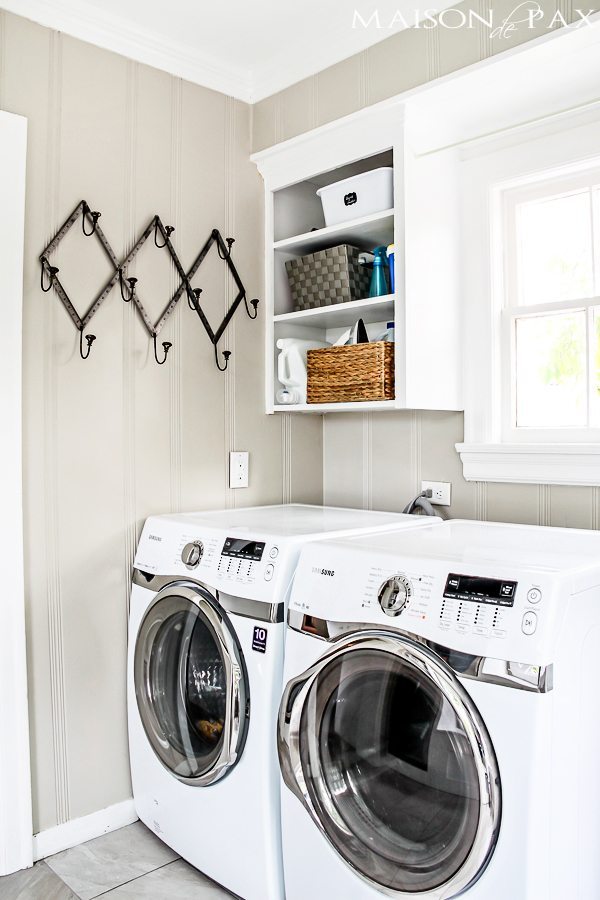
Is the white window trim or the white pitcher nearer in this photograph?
the white window trim

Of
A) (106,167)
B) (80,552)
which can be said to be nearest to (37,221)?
(106,167)

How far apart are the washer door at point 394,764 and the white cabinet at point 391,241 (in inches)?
36.5

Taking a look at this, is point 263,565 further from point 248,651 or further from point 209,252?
point 209,252

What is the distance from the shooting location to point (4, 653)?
79.4 inches

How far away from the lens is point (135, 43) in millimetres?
2305

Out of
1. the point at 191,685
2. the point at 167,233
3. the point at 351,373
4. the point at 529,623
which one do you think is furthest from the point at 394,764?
the point at 167,233

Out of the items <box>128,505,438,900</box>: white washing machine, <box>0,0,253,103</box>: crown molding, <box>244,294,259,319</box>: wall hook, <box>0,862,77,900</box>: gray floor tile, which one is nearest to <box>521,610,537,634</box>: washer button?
<box>128,505,438,900</box>: white washing machine

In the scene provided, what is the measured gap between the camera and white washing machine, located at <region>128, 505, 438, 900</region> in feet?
5.82

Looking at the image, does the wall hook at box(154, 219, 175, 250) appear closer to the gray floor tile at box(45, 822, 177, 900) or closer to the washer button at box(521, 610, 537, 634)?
the washer button at box(521, 610, 537, 634)

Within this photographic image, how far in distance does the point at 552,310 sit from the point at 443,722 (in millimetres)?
1350

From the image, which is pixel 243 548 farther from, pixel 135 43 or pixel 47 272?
pixel 135 43

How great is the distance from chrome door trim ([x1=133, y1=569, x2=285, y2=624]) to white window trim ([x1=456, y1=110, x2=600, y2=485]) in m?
0.88

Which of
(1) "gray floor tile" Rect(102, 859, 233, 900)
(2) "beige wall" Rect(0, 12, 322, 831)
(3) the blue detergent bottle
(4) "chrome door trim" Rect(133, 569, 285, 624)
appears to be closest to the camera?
(4) "chrome door trim" Rect(133, 569, 285, 624)

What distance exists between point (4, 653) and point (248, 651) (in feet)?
2.35
